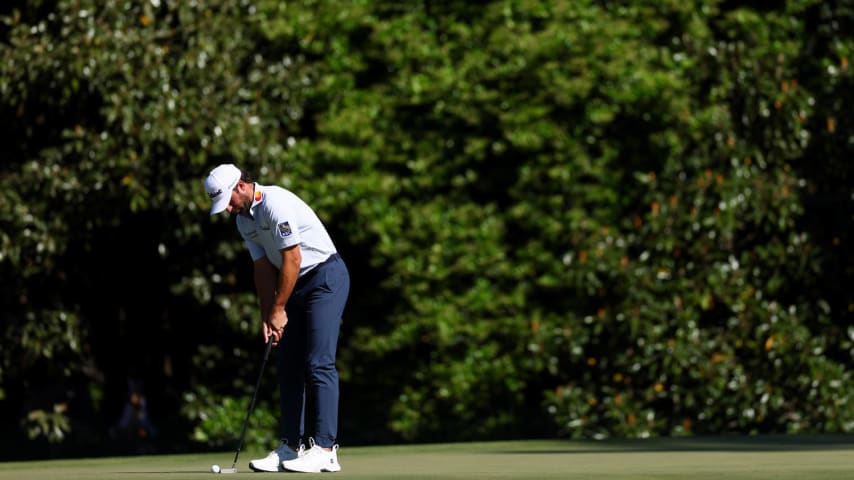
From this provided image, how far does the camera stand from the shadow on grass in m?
9.38

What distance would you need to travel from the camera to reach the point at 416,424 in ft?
42.2

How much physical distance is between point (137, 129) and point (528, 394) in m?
4.27

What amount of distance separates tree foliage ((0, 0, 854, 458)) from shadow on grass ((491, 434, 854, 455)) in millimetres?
1957

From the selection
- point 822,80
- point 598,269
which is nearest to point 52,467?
point 598,269

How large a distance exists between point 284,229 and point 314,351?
0.66 metres

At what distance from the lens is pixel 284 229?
24.8ft

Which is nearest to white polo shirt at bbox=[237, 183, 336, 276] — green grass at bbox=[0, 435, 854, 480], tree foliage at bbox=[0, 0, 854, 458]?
green grass at bbox=[0, 435, 854, 480]

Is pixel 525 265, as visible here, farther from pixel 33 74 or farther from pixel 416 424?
pixel 33 74

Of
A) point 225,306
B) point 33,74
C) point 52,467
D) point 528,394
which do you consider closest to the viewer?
point 52,467

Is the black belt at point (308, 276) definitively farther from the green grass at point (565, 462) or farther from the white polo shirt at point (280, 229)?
the green grass at point (565, 462)

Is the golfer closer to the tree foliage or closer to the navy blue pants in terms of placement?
the navy blue pants

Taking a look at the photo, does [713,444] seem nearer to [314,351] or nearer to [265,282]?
[314,351]

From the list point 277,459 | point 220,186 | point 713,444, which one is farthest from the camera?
point 713,444

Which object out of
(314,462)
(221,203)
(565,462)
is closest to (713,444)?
(565,462)
